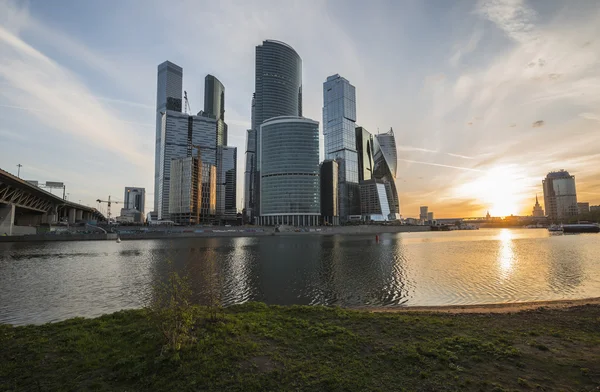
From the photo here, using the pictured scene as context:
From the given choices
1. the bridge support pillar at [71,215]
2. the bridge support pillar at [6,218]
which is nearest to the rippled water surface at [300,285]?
the bridge support pillar at [6,218]

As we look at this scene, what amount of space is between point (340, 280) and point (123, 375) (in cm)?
2637

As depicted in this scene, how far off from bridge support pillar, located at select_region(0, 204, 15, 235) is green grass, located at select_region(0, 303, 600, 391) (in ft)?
402

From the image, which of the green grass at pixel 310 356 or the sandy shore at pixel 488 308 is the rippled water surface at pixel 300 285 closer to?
the sandy shore at pixel 488 308

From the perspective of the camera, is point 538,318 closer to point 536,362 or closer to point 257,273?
point 536,362

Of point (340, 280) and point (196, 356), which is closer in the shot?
point (196, 356)

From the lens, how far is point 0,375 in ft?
29.1

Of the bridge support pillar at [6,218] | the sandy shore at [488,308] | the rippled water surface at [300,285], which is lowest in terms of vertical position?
the rippled water surface at [300,285]

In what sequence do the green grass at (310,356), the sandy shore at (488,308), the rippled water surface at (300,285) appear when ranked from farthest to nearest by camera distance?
the rippled water surface at (300,285) → the sandy shore at (488,308) → the green grass at (310,356)

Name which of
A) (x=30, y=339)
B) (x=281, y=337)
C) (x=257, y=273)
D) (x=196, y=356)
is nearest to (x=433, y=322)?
(x=281, y=337)

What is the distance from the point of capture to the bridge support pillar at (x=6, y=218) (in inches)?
4001

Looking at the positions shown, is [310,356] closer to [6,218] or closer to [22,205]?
[6,218]

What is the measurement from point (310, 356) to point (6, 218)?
137873 millimetres

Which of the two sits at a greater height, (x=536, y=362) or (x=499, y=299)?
(x=536, y=362)

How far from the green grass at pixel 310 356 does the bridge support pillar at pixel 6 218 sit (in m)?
123
